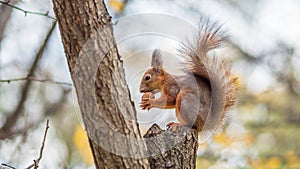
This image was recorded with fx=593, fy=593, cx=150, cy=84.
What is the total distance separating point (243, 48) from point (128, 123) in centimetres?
314

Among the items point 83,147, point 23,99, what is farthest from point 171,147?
point 83,147

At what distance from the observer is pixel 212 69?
1.62 metres

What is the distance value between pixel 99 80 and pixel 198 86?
38cm

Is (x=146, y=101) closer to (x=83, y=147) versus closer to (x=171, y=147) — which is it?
(x=171, y=147)

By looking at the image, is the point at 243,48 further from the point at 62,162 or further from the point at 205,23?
the point at 205,23

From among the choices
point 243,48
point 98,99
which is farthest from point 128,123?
point 243,48

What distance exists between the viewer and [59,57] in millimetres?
3451

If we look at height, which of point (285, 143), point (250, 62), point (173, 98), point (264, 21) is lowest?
point (173, 98)

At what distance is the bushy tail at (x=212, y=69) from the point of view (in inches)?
62.1

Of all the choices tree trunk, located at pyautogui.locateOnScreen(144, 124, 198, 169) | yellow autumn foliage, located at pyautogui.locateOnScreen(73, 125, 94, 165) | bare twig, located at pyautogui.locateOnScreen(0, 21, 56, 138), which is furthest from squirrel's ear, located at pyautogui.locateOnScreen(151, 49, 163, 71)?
yellow autumn foliage, located at pyautogui.locateOnScreen(73, 125, 94, 165)

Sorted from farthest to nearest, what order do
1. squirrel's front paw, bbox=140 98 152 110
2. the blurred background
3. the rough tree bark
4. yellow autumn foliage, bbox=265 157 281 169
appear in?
1. yellow autumn foliage, bbox=265 157 281 169
2. the blurred background
3. squirrel's front paw, bbox=140 98 152 110
4. the rough tree bark

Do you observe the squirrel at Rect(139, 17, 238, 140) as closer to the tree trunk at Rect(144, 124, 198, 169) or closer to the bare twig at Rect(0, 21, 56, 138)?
the tree trunk at Rect(144, 124, 198, 169)

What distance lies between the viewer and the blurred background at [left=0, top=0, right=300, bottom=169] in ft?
8.68

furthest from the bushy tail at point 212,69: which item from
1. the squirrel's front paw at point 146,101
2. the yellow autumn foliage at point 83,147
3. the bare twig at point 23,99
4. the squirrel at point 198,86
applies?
the yellow autumn foliage at point 83,147
